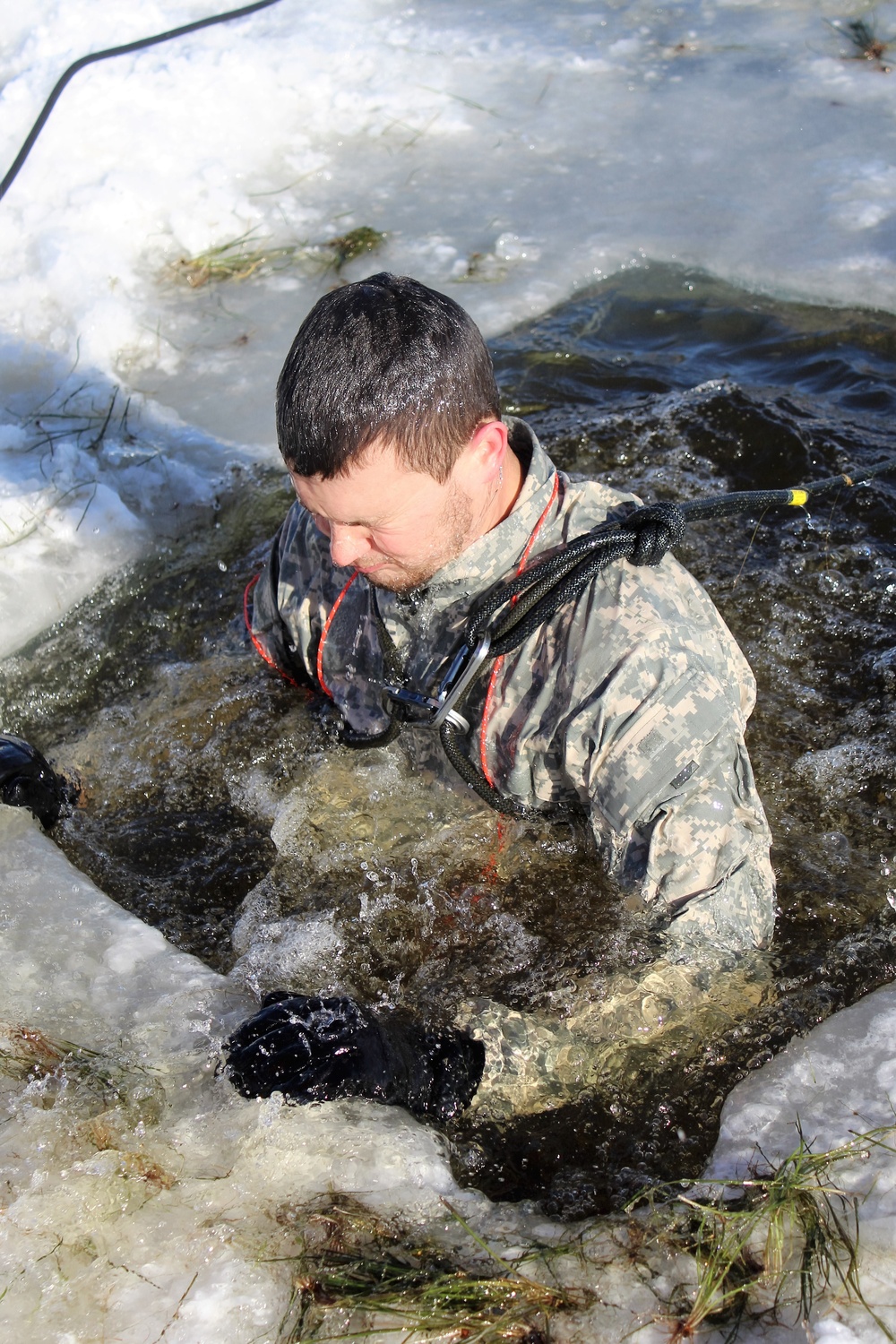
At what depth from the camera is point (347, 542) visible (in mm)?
2262

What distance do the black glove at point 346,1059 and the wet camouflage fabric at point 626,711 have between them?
1.76 ft

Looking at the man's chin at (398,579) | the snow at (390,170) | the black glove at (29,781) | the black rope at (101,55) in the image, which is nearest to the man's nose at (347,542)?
the man's chin at (398,579)

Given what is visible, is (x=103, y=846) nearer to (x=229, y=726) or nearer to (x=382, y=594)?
(x=229, y=726)

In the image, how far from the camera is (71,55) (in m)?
5.77

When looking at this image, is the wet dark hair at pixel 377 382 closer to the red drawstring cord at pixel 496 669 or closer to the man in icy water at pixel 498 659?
the man in icy water at pixel 498 659

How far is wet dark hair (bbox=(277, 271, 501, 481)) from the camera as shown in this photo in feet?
6.87

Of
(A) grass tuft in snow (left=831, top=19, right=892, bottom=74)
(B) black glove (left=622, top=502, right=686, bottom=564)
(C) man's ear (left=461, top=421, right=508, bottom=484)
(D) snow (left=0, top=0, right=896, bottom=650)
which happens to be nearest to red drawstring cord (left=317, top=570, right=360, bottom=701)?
(C) man's ear (left=461, top=421, right=508, bottom=484)

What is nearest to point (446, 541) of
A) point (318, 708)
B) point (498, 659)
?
point (498, 659)

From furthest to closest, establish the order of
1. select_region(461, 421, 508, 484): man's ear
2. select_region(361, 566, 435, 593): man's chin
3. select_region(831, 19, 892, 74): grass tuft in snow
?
1. select_region(831, 19, 892, 74): grass tuft in snow
2. select_region(361, 566, 435, 593): man's chin
3. select_region(461, 421, 508, 484): man's ear

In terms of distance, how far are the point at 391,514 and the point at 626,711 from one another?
0.59 metres

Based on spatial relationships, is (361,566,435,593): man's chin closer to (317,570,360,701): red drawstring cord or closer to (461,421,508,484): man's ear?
(461,421,508,484): man's ear

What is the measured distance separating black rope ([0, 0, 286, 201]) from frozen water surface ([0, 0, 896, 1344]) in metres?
0.07

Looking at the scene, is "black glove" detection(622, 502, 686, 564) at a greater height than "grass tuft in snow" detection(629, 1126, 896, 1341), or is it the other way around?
"black glove" detection(622, 502, 686, 564)

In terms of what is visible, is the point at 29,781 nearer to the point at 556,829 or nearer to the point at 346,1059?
the point at 346,1059
